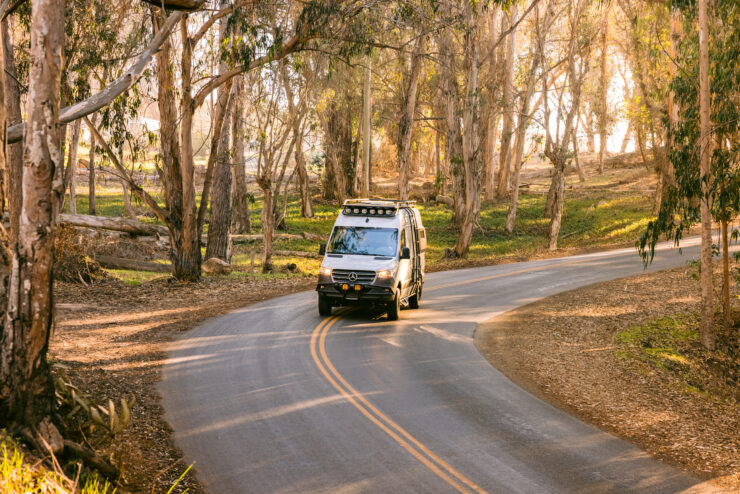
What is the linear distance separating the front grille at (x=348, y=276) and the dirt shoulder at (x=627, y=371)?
9.46 ft

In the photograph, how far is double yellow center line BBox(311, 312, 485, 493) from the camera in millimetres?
7484

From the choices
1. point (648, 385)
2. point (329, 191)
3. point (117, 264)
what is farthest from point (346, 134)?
point (648, 385)

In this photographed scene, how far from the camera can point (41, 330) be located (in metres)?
7.04

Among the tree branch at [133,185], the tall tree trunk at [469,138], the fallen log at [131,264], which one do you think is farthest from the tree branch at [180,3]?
A: the tall tree trunk at [469,138]

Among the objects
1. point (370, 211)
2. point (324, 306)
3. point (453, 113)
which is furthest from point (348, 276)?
point (453, 113)

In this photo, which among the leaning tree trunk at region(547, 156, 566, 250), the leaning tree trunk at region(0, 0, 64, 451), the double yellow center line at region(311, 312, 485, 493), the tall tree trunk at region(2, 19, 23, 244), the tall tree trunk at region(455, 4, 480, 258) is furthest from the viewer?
the leaning tree trunk at region(547, 156, 566, 250)

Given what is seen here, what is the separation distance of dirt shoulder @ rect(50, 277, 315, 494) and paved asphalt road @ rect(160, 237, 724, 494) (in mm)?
336

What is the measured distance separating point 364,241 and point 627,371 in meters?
6.74

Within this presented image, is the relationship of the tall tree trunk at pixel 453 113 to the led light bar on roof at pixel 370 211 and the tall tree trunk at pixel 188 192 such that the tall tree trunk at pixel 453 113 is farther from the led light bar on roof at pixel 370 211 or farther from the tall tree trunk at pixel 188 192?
the led light bar on roof at pixel 370 211

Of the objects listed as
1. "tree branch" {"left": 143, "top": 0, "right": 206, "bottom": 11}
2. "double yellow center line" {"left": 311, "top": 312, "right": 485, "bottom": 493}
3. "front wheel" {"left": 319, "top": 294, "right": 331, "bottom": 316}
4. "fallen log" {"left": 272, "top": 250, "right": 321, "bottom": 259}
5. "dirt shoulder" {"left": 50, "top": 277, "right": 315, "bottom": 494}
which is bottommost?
"double yellow center line" {"left": 311, "top": 312, "right": 485, "bottom": 493}

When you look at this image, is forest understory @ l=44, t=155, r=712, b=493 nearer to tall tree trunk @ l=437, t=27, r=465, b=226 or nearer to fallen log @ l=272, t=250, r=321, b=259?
fallen log @ l=272, t=250, r=321, b=259

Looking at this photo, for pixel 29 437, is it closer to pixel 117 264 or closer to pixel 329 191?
pixel 117 264

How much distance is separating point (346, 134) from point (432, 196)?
8839mm

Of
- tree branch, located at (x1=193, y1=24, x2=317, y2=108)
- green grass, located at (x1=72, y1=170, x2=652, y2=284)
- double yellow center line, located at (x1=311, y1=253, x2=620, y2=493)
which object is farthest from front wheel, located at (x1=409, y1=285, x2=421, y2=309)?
green grass, located at (x1=72, y1=170, x2=652, y2=284)
